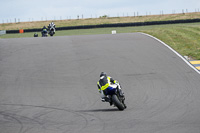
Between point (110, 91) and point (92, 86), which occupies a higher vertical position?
point (110, 91)

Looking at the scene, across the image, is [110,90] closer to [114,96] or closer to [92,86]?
[114,96]

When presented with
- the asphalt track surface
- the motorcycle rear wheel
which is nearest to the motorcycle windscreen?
the motorcycle rear wheel

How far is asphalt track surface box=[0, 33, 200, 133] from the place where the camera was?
420 inches

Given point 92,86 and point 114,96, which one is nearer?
point 114,96

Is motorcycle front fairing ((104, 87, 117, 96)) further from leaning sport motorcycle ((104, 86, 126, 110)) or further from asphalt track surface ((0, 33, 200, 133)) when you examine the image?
asphalt track surface ((0, 33, 200, 133))

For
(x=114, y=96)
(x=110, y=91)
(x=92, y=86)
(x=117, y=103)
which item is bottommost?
(x=92, y=86)

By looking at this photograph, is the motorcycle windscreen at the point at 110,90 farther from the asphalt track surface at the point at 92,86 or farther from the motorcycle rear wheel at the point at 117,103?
the asphalt track surface at the point at 92,86

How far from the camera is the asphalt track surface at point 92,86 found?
35.0 feet

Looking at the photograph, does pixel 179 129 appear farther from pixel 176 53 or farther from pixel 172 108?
pixel 176 53

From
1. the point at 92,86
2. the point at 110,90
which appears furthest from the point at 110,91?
the point at 92,86

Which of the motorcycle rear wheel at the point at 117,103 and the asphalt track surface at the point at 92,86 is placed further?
the motorcycle rear wheel at the point at 117,103

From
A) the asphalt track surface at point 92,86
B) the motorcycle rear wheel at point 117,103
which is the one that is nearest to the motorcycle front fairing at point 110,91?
the motorcycle rear wheel at point 117,103

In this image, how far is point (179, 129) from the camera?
31.3 feet

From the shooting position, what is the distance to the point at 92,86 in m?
17.5
